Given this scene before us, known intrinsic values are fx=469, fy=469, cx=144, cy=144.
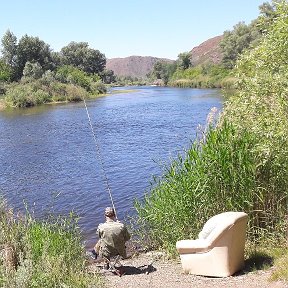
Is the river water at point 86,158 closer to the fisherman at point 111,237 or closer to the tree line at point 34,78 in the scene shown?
the fisherman at point 111,237

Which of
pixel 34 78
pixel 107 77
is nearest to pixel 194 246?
pixel 34 78

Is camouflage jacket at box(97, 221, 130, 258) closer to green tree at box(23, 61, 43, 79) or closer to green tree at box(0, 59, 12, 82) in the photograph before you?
green tree at box(23, 61, 43, 79)

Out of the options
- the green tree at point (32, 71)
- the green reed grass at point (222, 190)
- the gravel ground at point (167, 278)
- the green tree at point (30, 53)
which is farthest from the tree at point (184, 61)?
the gravel ground at point (167, 278)

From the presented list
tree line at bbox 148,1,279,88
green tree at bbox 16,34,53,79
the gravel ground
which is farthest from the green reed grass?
green tree at bbox 16,34,53,79

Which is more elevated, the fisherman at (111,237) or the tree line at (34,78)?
the tree line at (34,78)

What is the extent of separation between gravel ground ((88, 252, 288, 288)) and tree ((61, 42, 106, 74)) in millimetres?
118405

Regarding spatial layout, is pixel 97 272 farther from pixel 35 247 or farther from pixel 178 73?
pixel 178 73

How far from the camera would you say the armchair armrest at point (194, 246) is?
9135mm

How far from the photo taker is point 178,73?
123062 mm

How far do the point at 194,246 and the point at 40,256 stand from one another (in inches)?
118

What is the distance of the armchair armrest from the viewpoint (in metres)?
9.14

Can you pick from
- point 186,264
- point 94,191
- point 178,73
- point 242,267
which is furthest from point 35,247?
point 178,73

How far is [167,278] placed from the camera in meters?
9.45

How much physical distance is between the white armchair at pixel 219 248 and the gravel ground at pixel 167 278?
6.7 inches
